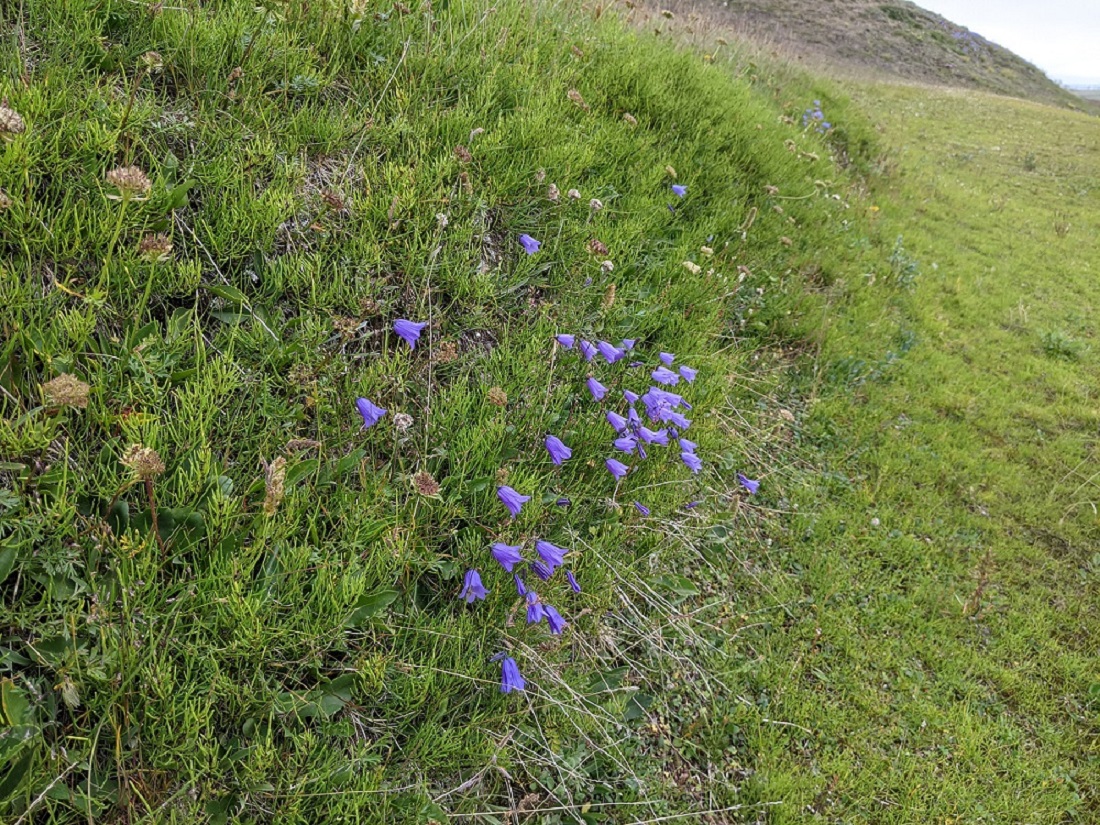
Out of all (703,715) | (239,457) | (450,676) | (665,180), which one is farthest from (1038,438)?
(239,457)

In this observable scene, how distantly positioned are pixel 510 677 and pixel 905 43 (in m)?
41.5

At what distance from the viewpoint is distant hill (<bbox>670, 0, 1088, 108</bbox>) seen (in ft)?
95.8

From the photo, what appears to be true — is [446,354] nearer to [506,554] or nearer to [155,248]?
[506,554]

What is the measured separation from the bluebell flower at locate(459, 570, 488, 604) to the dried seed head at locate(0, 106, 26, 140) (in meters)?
1.70

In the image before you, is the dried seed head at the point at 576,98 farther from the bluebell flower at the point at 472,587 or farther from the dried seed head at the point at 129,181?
the bluebell flower at the point at 472,587

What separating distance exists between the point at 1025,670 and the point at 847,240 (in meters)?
4.26

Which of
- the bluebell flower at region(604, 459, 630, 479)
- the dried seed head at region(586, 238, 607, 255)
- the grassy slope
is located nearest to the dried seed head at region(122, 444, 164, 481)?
the bluebell flower at region(604, 459, 630, 479)

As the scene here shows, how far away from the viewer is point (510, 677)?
175cm

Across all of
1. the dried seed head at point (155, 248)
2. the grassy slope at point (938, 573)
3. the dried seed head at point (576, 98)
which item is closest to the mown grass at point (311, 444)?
the dried seed head at point (155, 248)

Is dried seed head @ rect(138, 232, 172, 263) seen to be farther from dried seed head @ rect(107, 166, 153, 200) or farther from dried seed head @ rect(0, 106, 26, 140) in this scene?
dried seed head @ rect(0, 106, 26, 140)

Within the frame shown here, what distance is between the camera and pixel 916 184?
31.1 ft

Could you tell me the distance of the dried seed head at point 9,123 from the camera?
1596 millimetres

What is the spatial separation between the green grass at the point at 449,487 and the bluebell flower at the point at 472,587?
65mm

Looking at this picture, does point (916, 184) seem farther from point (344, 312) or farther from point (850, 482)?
point (344, 312)
